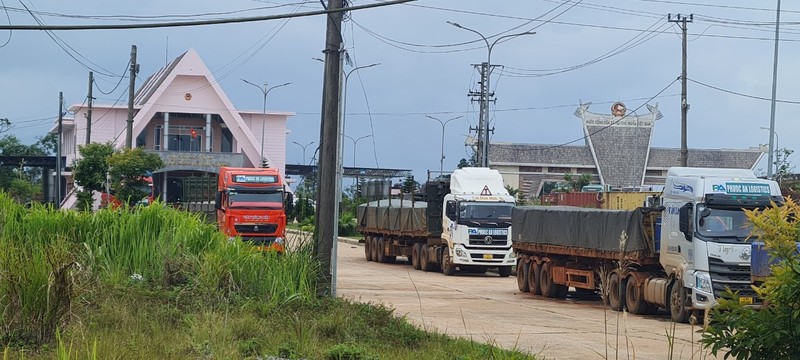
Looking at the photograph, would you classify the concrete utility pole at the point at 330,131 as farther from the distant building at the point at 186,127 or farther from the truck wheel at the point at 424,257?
the distant building at the point at 186,127

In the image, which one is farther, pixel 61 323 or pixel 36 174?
pixel 36 174

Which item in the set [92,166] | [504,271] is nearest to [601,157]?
[92,166]

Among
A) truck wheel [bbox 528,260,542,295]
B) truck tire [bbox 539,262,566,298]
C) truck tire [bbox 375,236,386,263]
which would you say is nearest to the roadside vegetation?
truck tire [bbox 539,262,566,298]

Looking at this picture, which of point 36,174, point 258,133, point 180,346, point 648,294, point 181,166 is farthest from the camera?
point 36,174

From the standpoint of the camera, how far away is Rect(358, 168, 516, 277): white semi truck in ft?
120

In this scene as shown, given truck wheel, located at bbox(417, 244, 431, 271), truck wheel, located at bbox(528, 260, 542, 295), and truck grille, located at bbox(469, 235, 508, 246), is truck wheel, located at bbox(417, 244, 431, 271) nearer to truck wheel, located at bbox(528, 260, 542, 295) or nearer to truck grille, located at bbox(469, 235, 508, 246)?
truck grille, located at bbox(469, 235, 508, 246)

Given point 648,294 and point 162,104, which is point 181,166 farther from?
point 648,294

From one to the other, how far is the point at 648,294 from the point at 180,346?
13.5m

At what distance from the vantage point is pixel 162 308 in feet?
54.4

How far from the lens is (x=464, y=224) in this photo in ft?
120

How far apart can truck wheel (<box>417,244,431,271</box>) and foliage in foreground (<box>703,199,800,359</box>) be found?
3201cm

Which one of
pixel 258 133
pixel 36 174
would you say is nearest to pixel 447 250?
pixel 258 133

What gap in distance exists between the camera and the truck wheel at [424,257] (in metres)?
40.1

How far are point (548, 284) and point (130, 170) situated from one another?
31.0 m
